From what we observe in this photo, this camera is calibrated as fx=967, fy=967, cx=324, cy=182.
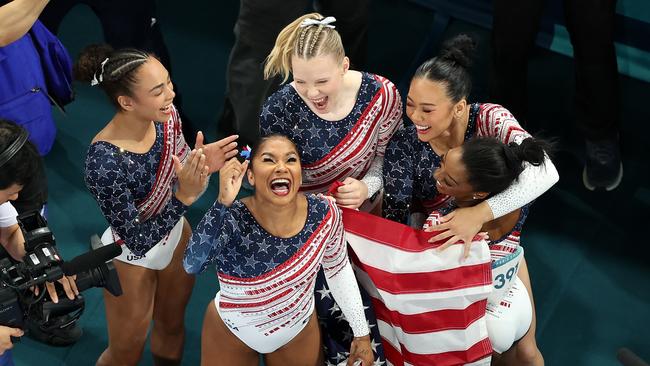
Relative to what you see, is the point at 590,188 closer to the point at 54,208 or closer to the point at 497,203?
the point at 497,203

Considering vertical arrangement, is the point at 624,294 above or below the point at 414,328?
below

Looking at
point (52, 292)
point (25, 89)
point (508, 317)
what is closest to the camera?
point (52, 292)

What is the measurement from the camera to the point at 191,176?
312 cm

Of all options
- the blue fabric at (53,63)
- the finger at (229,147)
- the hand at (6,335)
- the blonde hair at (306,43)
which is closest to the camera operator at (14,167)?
the hand at (6,335)

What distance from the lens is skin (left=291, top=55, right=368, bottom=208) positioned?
3.19 metres

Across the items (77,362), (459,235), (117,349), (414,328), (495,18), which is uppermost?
(495,18)

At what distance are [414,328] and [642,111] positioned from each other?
2430 mm

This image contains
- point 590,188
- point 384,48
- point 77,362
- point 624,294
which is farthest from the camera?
point 384,48

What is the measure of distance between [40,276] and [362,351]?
1083mm

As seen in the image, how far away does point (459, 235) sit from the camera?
310cm

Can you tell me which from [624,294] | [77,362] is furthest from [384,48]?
[77,362]

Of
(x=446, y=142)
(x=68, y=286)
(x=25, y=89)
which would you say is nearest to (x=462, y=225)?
(x=446, y=142)

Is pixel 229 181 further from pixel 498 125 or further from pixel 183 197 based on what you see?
pixel 498 125

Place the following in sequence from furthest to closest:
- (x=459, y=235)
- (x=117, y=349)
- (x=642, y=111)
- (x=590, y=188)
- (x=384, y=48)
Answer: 1. (x=384, y=48)
2. (x=642, y=111)
3. (x=590, y=188)
4. (x=117, y=349)
5. (x=459, y=235)
